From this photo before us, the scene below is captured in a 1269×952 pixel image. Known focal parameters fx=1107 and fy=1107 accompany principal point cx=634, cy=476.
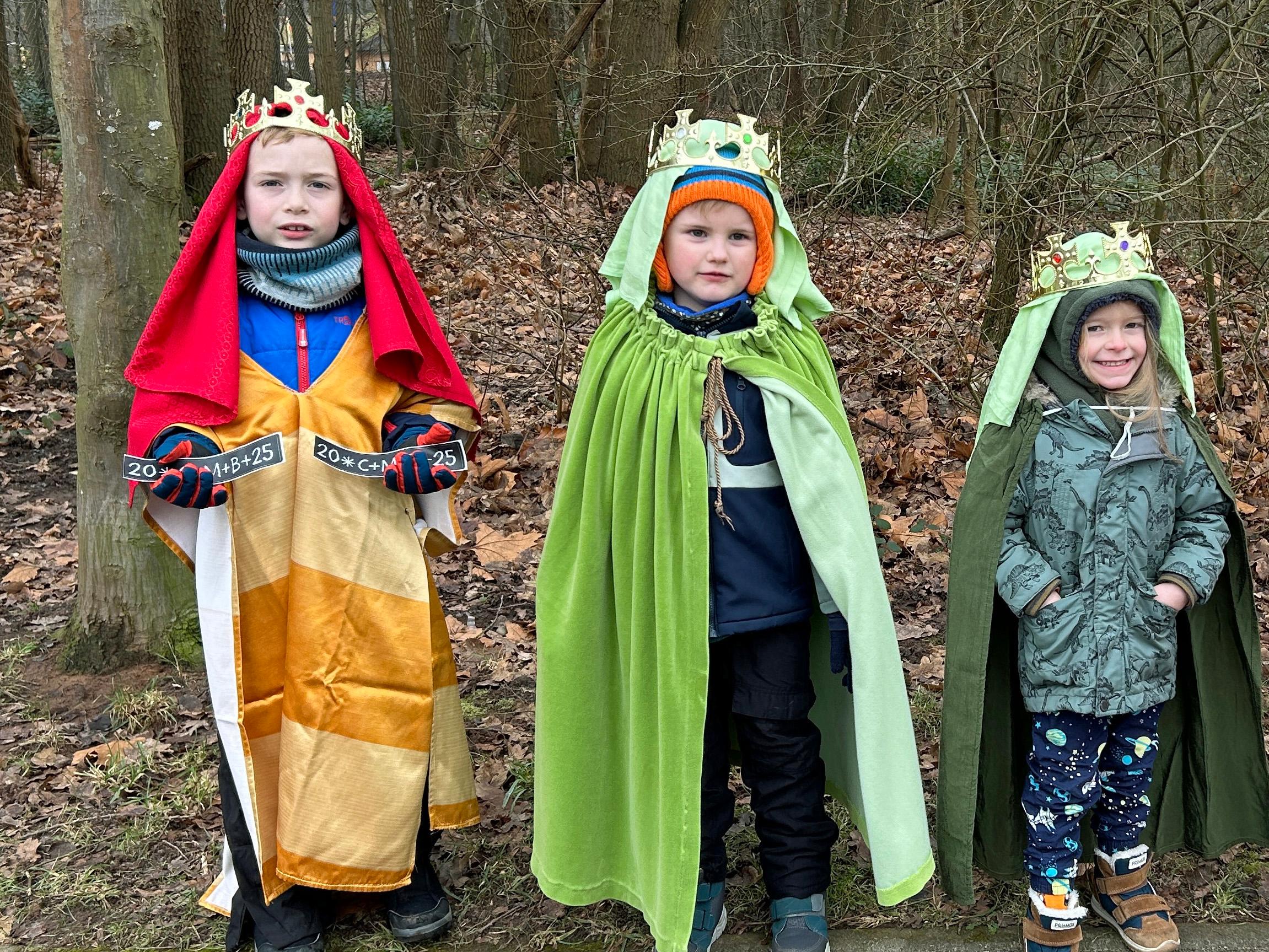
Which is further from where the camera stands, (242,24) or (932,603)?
(242,24)

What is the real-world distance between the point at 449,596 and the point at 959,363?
11.5ft

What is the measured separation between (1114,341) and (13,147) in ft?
39.4

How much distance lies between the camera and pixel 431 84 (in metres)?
8.51

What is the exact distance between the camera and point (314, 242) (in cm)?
281

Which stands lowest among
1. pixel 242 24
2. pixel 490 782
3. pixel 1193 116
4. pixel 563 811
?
pixel 490 782

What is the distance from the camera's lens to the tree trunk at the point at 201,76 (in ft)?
30.0

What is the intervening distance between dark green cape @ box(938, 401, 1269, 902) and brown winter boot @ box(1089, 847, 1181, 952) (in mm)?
174

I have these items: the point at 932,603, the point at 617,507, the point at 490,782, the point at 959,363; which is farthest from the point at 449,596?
the point at 959,363

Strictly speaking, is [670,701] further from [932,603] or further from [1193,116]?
[1193,116]

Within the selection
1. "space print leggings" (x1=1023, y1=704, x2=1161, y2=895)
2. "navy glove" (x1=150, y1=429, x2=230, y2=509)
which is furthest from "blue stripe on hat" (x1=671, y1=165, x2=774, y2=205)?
"space print leggings" (x1=1023, y1=704, x2=1161, y2=895)

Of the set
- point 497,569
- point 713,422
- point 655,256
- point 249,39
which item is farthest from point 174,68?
point 713,422

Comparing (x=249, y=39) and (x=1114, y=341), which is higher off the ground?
(x=249, y=39)

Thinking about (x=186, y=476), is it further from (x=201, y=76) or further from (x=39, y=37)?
(x=39, y=37)

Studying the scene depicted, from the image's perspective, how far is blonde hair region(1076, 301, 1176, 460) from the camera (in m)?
2.75
